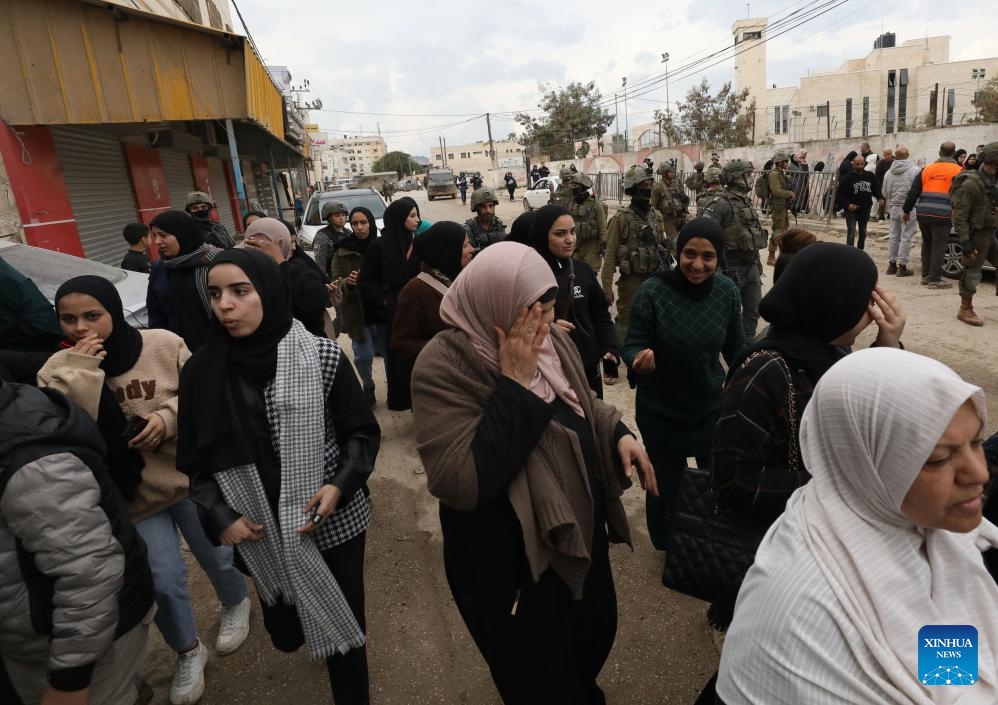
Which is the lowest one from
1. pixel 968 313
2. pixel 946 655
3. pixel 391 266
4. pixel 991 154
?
pixel 968 313

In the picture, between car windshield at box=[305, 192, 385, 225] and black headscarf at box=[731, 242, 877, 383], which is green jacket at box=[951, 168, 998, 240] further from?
car windshield at box=[305, 192, 385, 225]

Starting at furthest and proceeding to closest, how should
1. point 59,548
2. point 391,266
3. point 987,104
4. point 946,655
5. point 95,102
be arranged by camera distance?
point 987,104 < point 95,102 < point 391,266 < point 59,548 < point 946,655

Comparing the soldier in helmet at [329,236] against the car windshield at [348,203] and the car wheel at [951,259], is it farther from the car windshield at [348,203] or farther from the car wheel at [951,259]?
the car wheel at [951,259]

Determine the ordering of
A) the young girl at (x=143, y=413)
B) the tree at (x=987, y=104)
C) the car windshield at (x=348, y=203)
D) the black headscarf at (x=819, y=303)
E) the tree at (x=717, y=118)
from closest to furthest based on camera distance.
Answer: the black headscarf at (x=819, y=303) → the young girl at (x=143, y=413) → the car windshield at (x=348, y=203) → the tree at (x=987, y=104) → the tree at (x=717, y=118)

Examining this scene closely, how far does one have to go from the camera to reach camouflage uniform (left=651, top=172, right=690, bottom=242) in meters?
8.92

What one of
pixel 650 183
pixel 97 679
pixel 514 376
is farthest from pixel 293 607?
pixel 650 183

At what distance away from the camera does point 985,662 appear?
1.08 meters

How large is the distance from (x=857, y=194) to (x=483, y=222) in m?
7.41

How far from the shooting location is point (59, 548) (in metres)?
1.53

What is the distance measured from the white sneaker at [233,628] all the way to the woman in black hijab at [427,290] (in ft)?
5.02

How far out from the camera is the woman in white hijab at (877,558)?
1.01 meters

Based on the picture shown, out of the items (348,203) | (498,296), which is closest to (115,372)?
(498,296)

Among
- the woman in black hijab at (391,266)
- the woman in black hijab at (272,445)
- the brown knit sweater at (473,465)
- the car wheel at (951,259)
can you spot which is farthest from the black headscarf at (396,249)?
the car wheel at (951,259)

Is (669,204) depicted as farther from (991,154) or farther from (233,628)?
(233,628)
